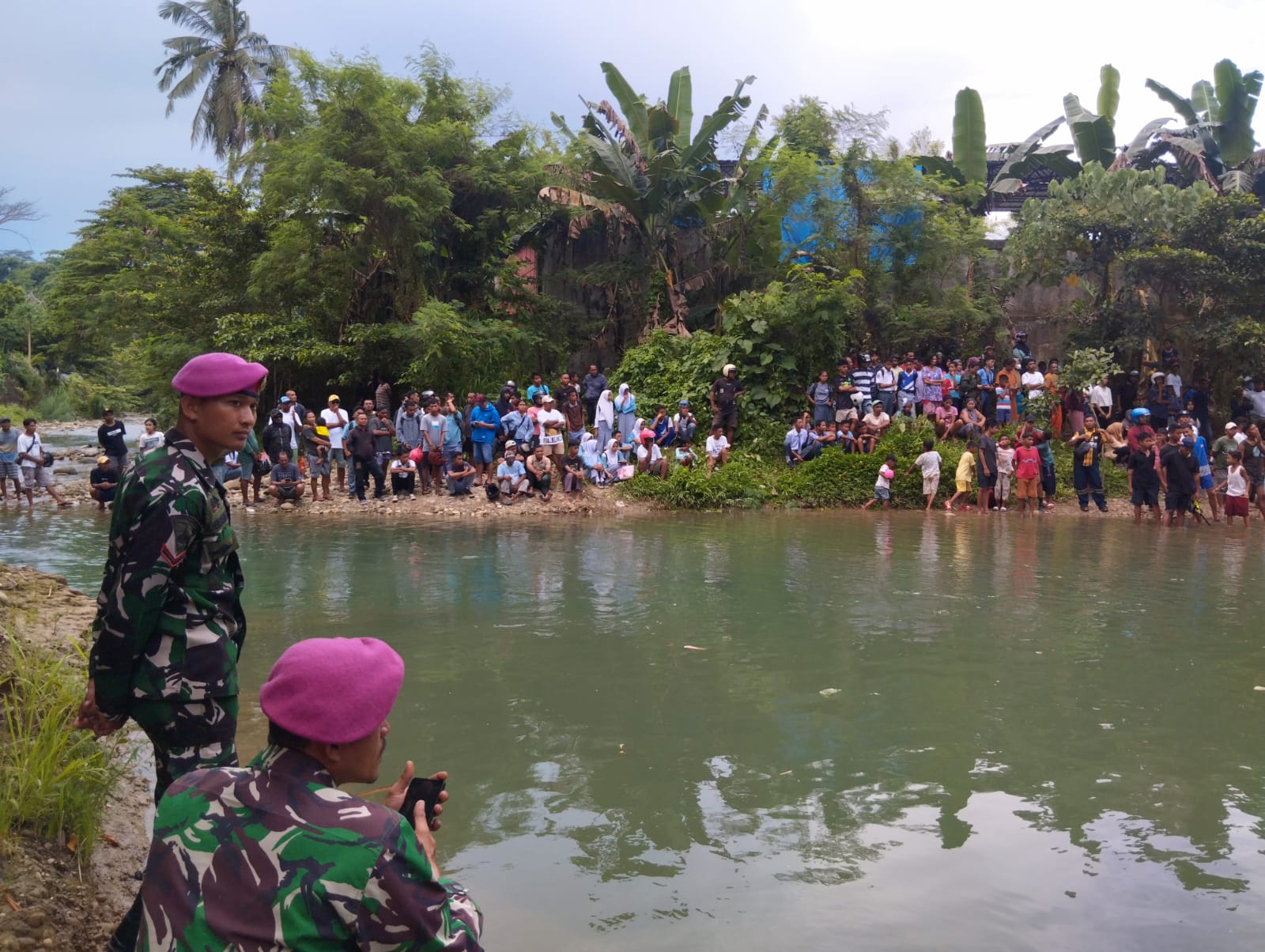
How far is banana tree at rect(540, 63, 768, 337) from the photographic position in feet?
79.6

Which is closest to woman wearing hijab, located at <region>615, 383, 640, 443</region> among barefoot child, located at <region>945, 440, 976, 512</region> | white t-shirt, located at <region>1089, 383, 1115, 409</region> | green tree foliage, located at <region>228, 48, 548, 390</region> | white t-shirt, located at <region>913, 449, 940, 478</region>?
green tree foliage, located at <region>228, 48, 548, 390</region>

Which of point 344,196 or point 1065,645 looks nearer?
point 1065,645

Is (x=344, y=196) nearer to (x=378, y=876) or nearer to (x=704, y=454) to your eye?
(x=704, y=454)

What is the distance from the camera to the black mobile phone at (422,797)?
2607 mm

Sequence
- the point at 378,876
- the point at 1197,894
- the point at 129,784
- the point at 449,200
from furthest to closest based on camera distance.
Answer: the point at 449,200, the point at 129,784, the point at 1197,894, the point at 378,876

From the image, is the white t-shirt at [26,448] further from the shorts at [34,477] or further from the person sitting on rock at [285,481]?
the person sitting on rock at [285,481]

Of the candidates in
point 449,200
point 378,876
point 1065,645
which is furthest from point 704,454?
point 378,876

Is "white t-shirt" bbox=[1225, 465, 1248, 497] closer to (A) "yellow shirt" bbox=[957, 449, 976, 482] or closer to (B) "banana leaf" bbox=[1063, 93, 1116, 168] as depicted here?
(A) "yellow shirt" bbox=[957, 449, 976, 482]

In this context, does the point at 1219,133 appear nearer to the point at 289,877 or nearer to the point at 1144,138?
the point at 1144,138

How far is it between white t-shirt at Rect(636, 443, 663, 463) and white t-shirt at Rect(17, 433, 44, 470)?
11.0m

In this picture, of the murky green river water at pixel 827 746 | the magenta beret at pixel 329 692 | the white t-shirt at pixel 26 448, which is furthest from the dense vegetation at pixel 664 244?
the magenta beret at pixel 329 692

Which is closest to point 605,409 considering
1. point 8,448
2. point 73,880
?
point 8,448

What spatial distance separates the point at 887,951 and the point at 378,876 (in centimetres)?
276

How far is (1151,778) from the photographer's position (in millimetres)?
5848
